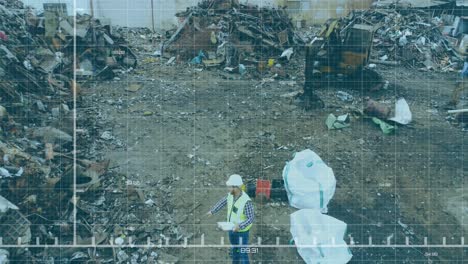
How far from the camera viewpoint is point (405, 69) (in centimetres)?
405

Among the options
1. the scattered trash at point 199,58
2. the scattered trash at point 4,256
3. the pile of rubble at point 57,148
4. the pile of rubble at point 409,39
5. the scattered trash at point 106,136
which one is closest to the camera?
the scattered trash at point 4,256

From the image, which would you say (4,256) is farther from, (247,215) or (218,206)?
(247,215)

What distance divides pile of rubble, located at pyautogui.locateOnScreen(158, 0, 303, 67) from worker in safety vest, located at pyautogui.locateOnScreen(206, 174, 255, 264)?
4.66 ft

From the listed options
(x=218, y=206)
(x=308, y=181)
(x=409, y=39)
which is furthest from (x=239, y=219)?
(x=409, y=39)

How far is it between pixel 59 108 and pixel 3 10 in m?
1.21

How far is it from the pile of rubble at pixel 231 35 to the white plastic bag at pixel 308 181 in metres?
1.14

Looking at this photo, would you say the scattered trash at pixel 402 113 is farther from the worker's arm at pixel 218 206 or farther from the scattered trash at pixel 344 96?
the worker's arm at pixel 218 206

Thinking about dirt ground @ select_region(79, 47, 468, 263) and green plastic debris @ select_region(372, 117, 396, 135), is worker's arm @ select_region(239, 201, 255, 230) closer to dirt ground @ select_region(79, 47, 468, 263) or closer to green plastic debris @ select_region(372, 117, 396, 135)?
dirt ground @ select_region(79, 47, 468, 263)

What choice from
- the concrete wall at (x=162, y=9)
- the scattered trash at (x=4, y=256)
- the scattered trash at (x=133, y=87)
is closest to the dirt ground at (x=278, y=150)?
the scattered trash at (x=133, y=87)

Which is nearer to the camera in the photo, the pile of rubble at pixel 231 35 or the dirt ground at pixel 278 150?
the dirt ground at pixel 278 150

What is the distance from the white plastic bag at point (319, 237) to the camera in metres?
3.63

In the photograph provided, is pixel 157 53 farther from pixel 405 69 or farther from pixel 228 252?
pixel 405 69

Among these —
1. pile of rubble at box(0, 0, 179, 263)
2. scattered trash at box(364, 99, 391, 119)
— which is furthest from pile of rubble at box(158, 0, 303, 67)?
scattered trash at box(364, 99, 391, 119)

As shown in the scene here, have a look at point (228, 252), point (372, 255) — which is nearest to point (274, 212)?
point (228, 252)
